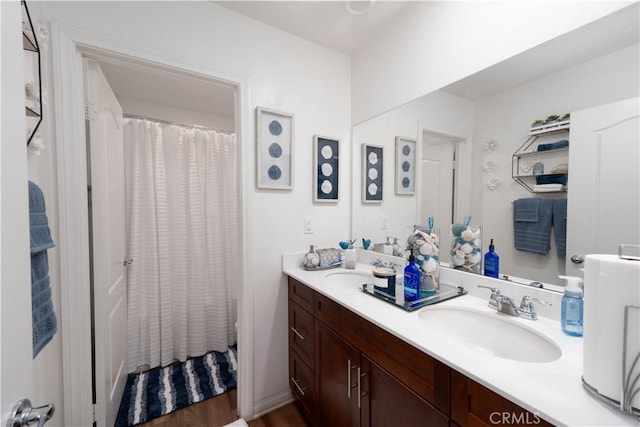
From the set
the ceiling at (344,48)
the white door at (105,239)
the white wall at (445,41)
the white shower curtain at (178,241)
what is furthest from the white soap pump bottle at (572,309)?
the white shower curtain at (178,241)

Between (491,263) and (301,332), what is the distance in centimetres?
108

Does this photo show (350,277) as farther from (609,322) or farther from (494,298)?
(609,322)

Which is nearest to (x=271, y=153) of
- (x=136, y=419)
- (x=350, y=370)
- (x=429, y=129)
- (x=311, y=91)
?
(x=311, y=91)

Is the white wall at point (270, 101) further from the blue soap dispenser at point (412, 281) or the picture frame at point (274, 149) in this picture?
the blue soap dispenser at point (412, 281)

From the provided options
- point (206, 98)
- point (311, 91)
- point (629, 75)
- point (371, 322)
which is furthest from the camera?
point (206, 98)

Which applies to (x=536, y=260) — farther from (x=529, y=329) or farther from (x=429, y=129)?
(x=429, y=129)

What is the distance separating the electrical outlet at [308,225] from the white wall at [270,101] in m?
0.03

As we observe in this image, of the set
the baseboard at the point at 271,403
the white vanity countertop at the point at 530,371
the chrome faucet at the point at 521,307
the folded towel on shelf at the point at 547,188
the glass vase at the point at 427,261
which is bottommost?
the baseboard at the point at 271,403

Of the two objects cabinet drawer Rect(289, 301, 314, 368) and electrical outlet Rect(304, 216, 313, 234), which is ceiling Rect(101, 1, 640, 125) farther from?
cabinet drawer Rect(289, 301, 314, 368)

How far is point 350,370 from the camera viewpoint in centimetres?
109

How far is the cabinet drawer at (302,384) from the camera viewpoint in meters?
1.41

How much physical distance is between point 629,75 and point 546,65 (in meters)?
0.25

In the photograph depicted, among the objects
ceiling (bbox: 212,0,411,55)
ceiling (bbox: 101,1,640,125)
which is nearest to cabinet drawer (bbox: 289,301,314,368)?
ceiling (bbox: 101,1,640,125)

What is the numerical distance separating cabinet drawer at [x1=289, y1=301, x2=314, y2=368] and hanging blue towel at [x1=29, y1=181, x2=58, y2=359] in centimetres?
104
